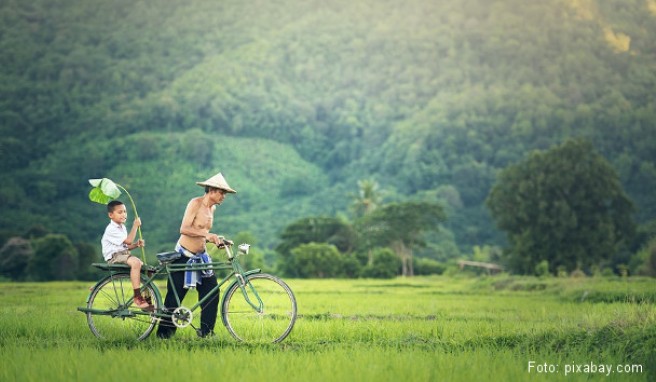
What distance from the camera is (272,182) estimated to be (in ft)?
495

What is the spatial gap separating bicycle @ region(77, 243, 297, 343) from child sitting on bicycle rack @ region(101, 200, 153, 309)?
0.33 feet

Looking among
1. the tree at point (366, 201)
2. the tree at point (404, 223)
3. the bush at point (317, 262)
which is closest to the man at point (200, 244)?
the bush at point (317, 262)

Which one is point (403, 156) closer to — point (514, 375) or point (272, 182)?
point (272, 182)

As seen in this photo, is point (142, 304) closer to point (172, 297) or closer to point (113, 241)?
point (172, 297)

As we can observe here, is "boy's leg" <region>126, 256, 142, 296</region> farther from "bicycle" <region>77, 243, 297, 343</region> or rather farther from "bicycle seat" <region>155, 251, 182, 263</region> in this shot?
"bicycle seat" <region>155, 251, 182, 263</region>

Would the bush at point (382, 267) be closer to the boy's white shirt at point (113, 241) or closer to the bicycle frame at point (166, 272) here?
the bicycle frame at point (166, 272)

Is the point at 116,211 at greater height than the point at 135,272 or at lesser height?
greater

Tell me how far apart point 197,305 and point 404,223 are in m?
65.3

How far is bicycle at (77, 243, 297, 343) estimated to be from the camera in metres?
9.57

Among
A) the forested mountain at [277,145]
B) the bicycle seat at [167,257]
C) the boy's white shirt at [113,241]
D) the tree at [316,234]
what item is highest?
the forested mountain at [277,145]

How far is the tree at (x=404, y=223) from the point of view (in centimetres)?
7400

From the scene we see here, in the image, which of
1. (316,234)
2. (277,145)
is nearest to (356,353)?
(316,234)

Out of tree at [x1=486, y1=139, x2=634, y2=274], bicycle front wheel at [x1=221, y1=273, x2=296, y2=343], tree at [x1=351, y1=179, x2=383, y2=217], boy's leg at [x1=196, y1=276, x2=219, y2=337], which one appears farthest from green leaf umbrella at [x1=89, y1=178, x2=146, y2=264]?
tree at [x1=351, y1=179, x2=383, y2=217]

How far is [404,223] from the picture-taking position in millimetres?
74438
